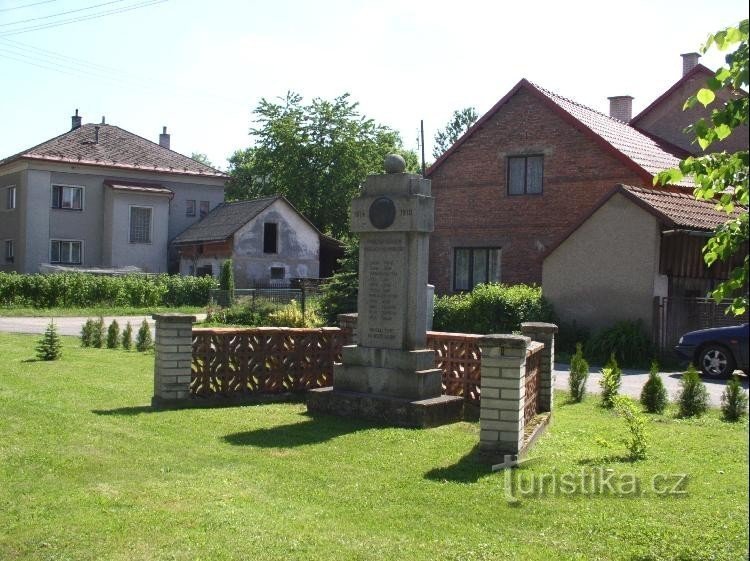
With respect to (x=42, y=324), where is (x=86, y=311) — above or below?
above

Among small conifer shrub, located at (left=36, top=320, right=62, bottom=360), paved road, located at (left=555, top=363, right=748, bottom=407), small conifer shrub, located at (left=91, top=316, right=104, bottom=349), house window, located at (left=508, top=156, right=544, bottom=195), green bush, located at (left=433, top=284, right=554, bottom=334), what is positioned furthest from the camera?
house window, located at (left=508, top=156, right=544, bottom=195)

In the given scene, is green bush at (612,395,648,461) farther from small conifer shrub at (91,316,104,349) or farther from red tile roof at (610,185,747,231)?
small conifer shrub at (91,316,104,349)

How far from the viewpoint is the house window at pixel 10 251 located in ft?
151

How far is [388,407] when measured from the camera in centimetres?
1056

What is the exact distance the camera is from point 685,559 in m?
5.48

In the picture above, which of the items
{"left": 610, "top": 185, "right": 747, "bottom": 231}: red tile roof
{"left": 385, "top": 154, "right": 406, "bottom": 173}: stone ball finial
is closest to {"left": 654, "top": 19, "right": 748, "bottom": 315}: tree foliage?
{"left": 385, "top": 154, "right": 406, "bottom": 173}: stone ball finial

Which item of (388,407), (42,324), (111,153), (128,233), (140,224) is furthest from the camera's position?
(111,153)

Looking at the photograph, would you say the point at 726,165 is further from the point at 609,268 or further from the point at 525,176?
the point at 525,176

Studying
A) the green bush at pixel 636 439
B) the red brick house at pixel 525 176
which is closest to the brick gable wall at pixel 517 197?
the red brick house at pixel 525 176

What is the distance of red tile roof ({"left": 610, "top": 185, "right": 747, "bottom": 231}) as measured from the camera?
2019 centimetres

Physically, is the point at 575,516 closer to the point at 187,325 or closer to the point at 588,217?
the point at 187,325

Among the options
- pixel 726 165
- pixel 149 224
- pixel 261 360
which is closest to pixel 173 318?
pixel 261 360

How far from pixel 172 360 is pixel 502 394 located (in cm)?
521

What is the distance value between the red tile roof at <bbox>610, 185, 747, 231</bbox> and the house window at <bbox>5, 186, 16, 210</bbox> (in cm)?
3619
